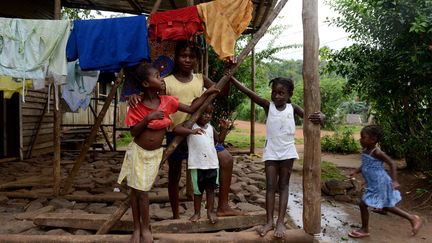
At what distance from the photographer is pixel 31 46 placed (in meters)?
3.90

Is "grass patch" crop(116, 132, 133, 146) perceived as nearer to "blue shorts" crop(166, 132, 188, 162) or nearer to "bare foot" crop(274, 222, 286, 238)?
"blue shorts" crop(166, 132, 188, 162)

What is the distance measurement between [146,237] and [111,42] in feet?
6.24

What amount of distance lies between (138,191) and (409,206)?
4.48m

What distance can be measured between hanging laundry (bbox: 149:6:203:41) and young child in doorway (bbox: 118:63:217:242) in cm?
67

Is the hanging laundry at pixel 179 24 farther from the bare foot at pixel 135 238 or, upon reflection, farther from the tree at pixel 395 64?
the tree at pixel 395 64

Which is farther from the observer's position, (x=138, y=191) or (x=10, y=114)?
(x=10, y=114)

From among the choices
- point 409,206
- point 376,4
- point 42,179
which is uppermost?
point 376,4

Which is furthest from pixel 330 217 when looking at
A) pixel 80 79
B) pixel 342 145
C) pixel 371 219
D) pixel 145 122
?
pixel 342 145

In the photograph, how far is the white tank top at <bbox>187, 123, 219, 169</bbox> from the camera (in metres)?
3.19

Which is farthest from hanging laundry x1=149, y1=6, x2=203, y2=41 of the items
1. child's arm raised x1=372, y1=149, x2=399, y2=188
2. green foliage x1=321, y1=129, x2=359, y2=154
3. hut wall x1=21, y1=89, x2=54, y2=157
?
green foliage x1=321, y1=129, x2=359, y2=154

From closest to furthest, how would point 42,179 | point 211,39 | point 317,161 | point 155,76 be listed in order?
point 155,76, point 317,161, point 211,39, point 42,179

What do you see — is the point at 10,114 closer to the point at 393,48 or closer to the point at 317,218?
the point at 317,218

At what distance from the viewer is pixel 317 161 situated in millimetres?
3205

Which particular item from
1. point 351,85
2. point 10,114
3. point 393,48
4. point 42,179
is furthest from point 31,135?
point 393,48
